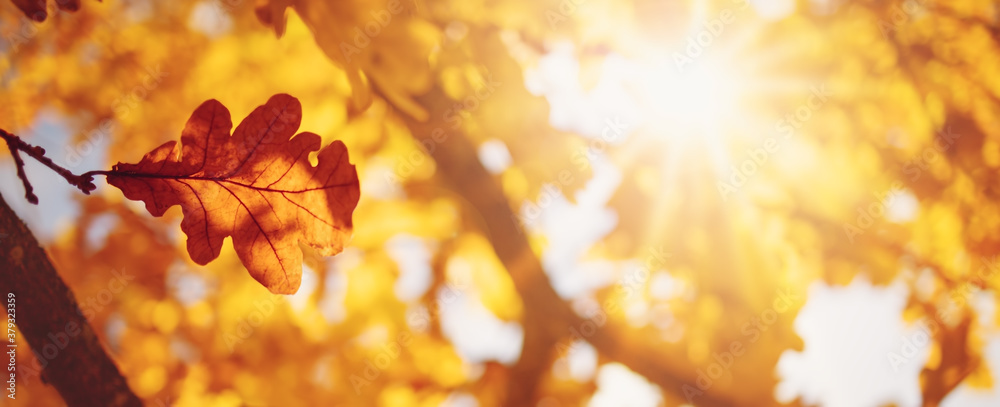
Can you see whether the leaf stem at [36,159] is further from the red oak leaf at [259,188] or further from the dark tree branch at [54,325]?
the dark tree branch at [54,325]

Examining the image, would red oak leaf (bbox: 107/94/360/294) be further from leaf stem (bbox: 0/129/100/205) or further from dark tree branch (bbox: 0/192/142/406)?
dark tree branch (bbox: 0/192/142/406)

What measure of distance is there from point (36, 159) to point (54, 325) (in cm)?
64

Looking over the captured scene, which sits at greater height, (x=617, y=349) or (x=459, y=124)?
(x=459, y=124)

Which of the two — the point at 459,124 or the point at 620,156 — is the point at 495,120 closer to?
the point at 459,124

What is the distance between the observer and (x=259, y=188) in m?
0.88

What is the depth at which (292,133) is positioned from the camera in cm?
84

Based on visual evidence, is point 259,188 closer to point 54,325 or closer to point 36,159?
point 36,159

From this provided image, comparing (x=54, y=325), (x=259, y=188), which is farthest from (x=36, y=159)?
(x=54, y=325)

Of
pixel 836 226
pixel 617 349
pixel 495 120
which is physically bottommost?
pixel 617 349

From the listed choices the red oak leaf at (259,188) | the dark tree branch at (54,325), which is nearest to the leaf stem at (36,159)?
the red oak leaf at (259,188)

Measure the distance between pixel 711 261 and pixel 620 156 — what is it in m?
0.80

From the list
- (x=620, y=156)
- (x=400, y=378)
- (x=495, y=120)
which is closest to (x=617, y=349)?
(x=620, y=156)

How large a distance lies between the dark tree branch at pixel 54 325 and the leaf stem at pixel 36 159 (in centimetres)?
42

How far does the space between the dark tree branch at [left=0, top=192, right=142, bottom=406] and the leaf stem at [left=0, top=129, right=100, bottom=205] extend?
42 centimetres
